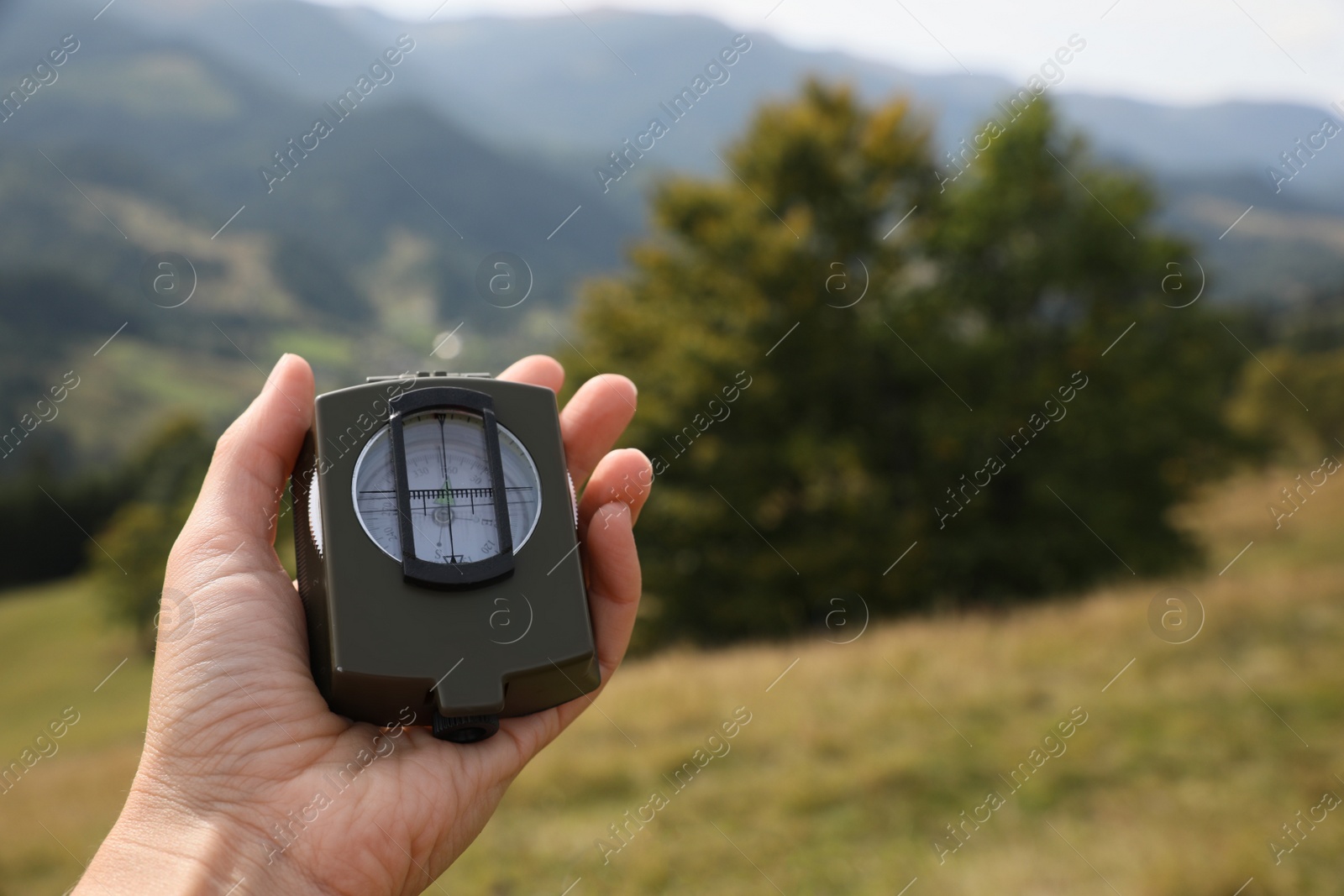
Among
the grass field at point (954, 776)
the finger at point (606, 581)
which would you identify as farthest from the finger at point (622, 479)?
the grass field at point (954, 776)

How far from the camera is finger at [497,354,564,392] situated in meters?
2.84

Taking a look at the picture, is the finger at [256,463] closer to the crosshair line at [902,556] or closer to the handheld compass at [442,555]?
the handheld compass at [442,555]

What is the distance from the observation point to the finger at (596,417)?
2.70 m

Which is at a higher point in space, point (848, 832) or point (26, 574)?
point (848, 832)

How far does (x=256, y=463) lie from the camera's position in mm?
2355

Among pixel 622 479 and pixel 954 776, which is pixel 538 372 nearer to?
pixel 622 479

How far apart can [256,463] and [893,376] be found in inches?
659

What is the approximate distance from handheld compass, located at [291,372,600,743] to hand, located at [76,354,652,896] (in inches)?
3.1

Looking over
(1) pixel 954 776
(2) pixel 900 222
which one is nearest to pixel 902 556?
(2) pixel 900 222

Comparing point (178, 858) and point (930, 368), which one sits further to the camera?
point (930, 368)

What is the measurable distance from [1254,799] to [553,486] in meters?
4.30

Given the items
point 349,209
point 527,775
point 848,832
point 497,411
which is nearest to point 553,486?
point 497,411

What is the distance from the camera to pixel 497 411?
2.39 meters

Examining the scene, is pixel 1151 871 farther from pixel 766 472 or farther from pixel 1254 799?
pixel 766 472
